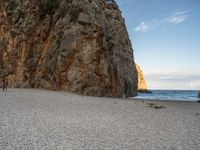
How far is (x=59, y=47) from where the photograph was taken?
31406 millimetres

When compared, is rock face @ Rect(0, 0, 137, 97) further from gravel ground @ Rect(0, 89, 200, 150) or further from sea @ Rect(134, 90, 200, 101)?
gravel ground @ Rect(0, 89, 200, 150)

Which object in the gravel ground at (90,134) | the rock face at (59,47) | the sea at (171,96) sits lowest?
the gravel ground at (90,134)

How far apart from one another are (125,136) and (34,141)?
2893mm

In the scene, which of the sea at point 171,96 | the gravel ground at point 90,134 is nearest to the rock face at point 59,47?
the sea at point 171,96

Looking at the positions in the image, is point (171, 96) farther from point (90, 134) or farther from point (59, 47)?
point (90, 134)

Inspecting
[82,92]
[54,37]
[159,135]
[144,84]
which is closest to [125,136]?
[159,135]

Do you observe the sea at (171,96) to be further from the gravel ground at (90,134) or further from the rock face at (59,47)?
the gravel ground at (90,134)

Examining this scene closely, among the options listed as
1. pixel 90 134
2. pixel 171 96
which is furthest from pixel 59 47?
pixel 171 96

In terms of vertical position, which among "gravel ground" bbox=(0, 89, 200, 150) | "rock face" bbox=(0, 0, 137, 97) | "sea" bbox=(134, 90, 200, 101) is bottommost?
"gravel ground" bbox=(0, 89, 200, 150)

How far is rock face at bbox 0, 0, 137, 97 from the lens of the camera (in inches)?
1158

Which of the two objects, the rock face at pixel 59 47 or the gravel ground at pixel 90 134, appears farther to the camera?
the rock face at pixel 59 47

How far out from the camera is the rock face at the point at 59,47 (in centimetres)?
2942

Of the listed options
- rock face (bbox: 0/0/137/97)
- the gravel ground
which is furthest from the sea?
the gravel ground

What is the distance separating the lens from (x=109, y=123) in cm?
992
